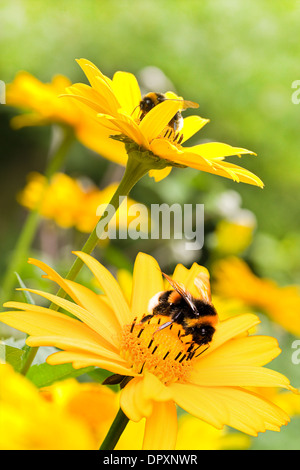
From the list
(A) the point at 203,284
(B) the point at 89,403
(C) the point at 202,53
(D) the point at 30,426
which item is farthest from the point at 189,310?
(C) the point at 202,53

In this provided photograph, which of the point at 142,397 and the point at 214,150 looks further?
the point at 214,150

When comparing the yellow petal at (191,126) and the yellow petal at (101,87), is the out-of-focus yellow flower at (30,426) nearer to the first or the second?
the yellow petal at (101,87)

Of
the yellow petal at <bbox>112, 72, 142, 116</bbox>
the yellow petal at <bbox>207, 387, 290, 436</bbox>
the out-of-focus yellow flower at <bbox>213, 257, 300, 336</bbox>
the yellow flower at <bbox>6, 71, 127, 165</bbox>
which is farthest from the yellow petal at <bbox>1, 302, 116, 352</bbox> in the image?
the out-of-focus yellow flower at <bbox>213, 257, 300, 336</bbox>

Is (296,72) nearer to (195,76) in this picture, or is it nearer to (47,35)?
(195,76)

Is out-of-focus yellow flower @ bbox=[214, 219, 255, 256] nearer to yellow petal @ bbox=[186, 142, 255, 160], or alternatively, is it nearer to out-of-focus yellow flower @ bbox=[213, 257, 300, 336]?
out-of-focus yellow flower @ bbox=[213, 257, 300, 336]

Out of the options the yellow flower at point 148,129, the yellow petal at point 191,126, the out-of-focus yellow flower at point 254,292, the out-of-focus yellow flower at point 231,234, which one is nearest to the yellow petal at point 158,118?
the yellow flower at point 148,129

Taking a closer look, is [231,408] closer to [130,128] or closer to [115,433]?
[115,433]
